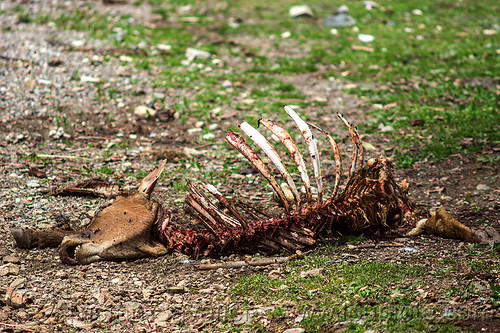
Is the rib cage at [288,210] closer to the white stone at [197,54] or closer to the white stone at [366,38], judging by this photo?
the white stone at [197,54]

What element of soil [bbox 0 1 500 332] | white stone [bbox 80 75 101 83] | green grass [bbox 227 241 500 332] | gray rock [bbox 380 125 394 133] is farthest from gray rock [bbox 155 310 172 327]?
white stone [bbox 80 75 101 83]

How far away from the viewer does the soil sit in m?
2.80

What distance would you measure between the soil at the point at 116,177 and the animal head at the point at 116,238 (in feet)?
0.24

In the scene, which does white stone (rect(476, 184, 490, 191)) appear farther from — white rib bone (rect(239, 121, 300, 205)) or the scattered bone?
the scattered bone

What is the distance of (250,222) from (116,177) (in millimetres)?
1829

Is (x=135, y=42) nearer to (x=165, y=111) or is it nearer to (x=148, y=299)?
(x=165, y=111)

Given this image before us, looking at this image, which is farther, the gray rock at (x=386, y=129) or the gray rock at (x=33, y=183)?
the gray rock at (x=386, y=129)

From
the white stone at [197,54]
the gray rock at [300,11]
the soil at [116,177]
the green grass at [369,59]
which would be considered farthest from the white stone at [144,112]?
the gray rock at [300,11]

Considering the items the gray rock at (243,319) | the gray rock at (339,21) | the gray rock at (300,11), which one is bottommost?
the gray rock at (339,21)

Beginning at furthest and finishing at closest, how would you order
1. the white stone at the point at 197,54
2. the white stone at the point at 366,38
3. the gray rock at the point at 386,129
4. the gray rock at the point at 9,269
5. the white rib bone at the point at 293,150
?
the white stone at the point at 366,38, the white stone at the point at 197,54, the gray rock at the point at 386,129, the white rib bone at the point at 293,150, the gray rock at the point at 9,269

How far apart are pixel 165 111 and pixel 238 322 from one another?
389cm

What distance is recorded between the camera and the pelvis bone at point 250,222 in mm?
3242

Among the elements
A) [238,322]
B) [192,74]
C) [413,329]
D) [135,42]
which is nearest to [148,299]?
[238,322]

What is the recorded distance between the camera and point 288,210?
323cm
